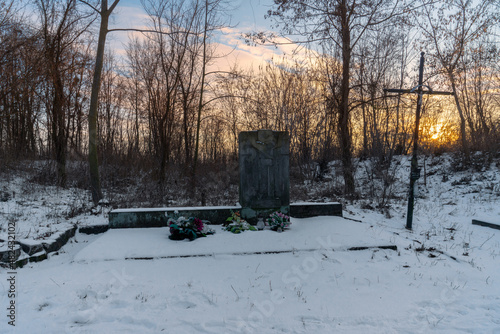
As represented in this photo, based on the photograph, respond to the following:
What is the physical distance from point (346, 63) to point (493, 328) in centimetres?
896

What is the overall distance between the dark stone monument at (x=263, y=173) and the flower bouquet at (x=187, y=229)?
117 centimetres

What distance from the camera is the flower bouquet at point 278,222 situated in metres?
6.19

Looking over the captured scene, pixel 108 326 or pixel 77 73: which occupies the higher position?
pixel 77 73

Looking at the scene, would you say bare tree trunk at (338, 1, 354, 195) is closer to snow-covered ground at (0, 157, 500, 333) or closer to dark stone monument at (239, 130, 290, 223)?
snow-covered ground at (0, 157, 500, 333)

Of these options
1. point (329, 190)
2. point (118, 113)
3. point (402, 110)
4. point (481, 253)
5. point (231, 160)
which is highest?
point (118, 113)

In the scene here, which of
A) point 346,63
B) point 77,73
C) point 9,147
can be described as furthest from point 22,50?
point 346,63

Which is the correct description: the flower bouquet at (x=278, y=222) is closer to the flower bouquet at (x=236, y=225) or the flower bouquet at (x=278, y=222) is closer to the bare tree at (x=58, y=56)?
the flower bouquet at (x=236, y=225)

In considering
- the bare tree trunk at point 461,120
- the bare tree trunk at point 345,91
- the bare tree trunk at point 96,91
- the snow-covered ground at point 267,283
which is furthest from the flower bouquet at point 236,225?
the bare tree trunk at point 461,120

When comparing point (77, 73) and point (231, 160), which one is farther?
point (231, 160)

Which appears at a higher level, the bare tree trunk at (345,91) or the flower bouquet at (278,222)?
the bare tree trunk at (345,91)

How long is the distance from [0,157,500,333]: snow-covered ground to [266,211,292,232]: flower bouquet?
0.22 m

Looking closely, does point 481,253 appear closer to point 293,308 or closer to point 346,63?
point 293,308

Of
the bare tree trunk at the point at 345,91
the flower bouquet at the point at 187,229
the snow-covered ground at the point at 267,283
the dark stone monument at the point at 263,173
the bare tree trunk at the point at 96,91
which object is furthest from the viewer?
the bare tree trunk at the point at 345,91

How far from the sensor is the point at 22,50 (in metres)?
10.8
